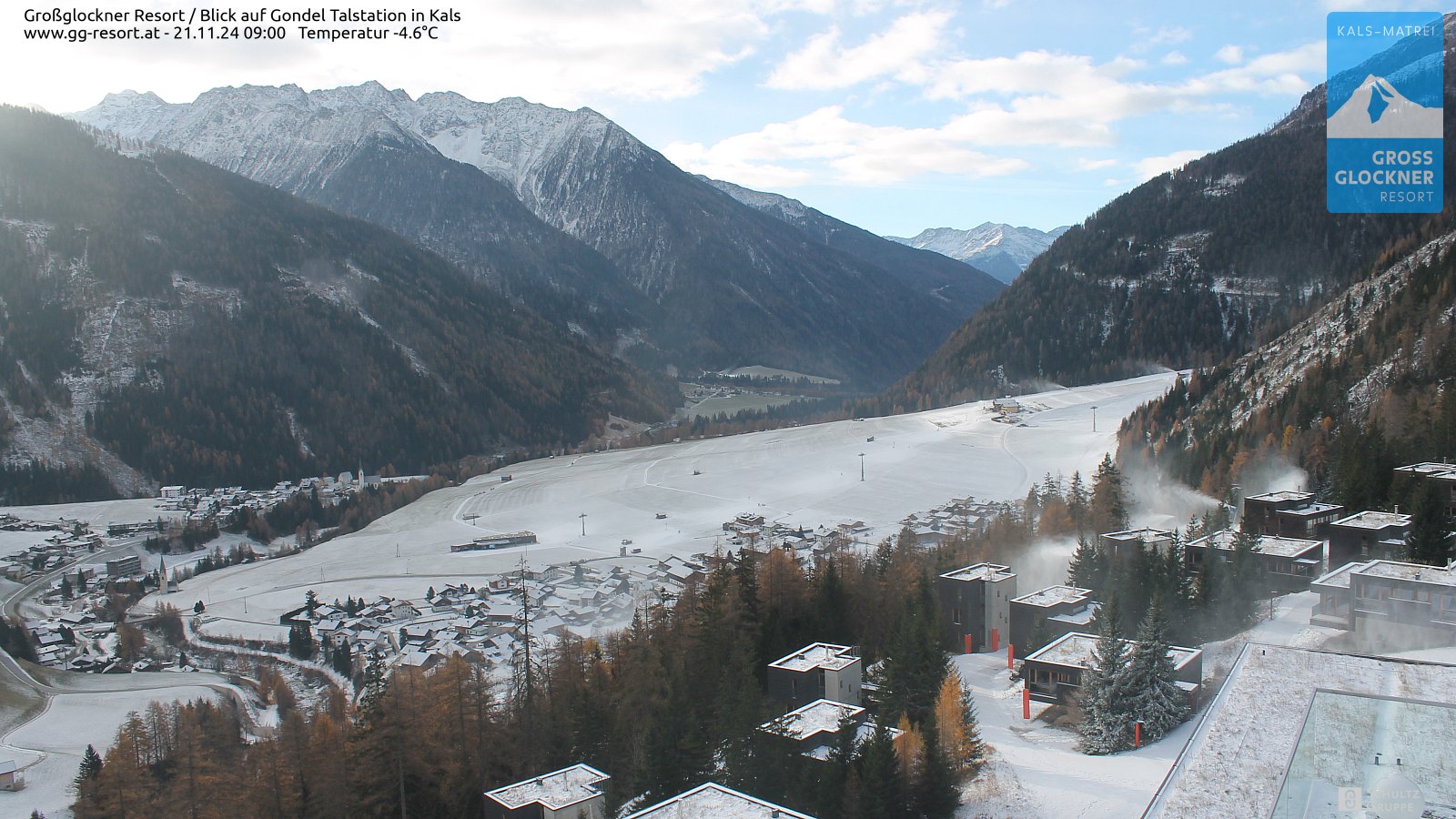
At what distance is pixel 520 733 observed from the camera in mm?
29234

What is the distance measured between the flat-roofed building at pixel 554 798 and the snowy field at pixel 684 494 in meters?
36.1

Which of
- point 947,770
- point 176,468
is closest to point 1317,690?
point 947,770

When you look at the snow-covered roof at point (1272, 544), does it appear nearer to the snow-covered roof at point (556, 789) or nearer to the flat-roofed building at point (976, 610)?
the flat-roofed building at point (976, 610)

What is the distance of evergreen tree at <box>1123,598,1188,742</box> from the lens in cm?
2602

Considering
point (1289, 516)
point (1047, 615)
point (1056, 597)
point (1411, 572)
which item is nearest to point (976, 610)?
point (1056, 597)

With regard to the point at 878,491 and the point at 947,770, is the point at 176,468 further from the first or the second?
the point at 947,770

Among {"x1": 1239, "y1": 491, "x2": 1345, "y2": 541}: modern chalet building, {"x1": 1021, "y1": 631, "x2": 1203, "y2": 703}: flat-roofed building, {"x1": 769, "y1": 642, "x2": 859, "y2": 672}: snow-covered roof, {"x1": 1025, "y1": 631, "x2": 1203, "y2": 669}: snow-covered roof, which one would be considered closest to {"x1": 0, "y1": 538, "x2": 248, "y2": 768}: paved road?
{"x1": 769, "y1": 642, "x2": 859, "y2": 672}: snow-covered roof

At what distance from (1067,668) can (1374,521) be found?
16.0 m

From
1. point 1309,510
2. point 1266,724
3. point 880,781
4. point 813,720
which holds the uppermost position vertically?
point 1309,510

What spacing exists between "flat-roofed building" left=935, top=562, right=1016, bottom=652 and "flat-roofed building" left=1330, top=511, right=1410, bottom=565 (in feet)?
38.0

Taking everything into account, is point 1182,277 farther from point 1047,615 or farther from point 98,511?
point 98,511

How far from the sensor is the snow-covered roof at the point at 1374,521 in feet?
121

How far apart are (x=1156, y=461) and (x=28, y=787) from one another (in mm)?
60614

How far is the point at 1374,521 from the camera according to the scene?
3753 cm
